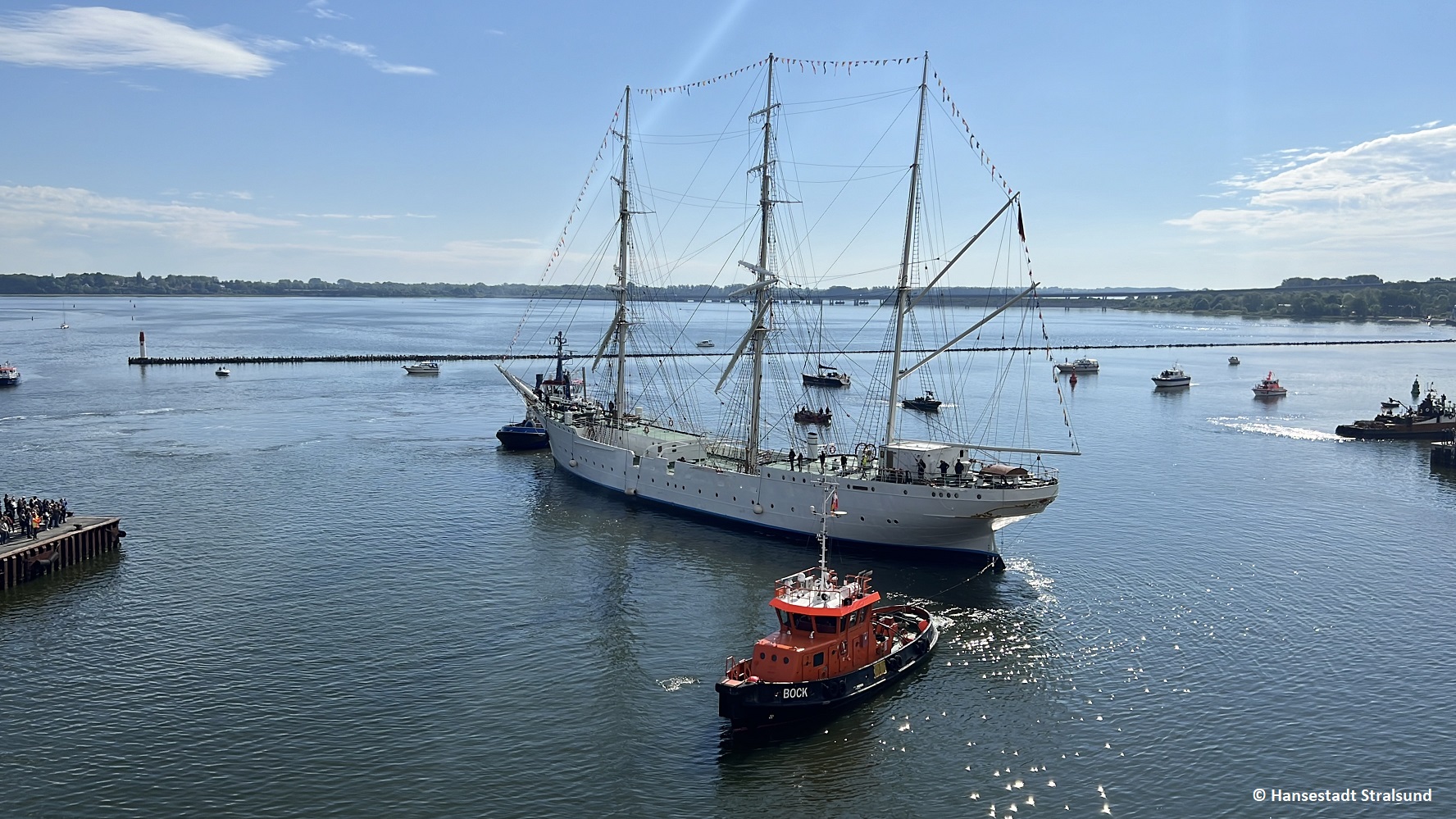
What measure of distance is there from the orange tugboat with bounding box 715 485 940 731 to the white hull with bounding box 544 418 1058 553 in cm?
1297

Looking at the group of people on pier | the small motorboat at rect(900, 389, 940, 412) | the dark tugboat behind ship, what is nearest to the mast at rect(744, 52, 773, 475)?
the group of people on pier

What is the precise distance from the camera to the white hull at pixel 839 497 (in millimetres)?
50031

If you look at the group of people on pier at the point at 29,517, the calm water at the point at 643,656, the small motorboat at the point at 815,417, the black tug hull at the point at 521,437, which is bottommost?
the calm water at the point at 643,656

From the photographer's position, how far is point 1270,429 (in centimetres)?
10475

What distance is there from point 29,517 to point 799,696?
40.6 meters

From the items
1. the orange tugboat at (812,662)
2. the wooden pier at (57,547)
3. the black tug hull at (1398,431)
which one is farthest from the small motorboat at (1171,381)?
the wooden pier at (57,547)

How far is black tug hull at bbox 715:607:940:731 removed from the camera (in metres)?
31.7

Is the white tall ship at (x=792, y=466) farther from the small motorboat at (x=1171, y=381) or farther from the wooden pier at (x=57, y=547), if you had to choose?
the small motorboat at (x=1171, y=381)

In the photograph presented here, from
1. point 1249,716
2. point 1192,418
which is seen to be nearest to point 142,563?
point 1249,716

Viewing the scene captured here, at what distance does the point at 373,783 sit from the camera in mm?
28688

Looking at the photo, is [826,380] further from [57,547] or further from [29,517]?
[29,517]

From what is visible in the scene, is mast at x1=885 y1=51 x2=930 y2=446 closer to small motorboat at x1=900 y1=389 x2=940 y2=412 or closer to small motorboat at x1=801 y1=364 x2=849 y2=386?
small motorboat at x1=900 y1=389 x2=940 y2=412

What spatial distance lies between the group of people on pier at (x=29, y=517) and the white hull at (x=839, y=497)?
3208 cm

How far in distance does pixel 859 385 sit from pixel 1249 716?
4683 inches
